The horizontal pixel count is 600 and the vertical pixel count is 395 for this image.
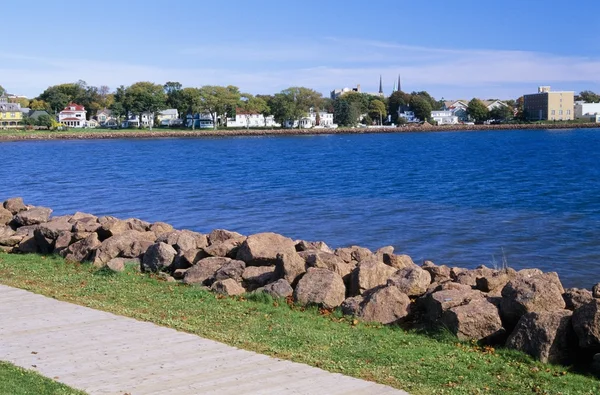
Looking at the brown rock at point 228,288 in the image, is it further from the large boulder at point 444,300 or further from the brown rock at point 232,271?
the large boulder at point 444,300

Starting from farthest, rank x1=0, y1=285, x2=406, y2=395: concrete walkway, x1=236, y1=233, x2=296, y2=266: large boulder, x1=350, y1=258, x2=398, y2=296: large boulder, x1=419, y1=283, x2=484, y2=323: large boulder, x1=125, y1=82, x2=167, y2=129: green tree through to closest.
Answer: x1=125, y1=82, x2=167, y2=129: green tree < x1=236, y1=233, x2=296, y2=266: large boulder < x1=350, y1=258, x2=398, y2=296: large boulder < x1=419, y1=283, x2=484, y2=323: large boulder < x1=0, y1=285, x2=406, y2=395: concrete walkway

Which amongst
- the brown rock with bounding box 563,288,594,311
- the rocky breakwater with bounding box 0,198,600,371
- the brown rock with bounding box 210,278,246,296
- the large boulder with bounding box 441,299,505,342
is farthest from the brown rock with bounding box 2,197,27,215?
the brown rock with bounding box 563,288,594,311

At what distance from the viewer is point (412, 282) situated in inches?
477

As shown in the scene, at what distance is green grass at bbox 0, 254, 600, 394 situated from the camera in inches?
332

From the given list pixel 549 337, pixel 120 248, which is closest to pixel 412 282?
pixel 549 337

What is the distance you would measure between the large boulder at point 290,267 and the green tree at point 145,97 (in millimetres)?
165537

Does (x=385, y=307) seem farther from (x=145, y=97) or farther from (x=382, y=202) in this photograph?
(x=145, y=97)

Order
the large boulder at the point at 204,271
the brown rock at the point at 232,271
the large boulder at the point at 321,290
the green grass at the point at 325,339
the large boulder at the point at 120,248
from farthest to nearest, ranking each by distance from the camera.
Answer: the large boulder at the point at 120,248
the large boulder at the point at 204,271
the brown rock at the point at 232,271
the large boulder at the point at 321,290
the green grass at the point at 325,339

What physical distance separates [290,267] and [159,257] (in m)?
3.42

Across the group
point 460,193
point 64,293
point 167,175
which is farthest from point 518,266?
point 167,175

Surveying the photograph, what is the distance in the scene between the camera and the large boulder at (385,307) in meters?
11.2

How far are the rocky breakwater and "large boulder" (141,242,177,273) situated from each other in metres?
0.02

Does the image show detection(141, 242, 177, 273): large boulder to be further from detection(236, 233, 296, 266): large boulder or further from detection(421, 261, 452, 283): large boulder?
detection(421, 261, 452, 283): large boulder

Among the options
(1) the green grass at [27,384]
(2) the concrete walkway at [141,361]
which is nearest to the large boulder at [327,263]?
(2) the concrete walkway at [141,361]
